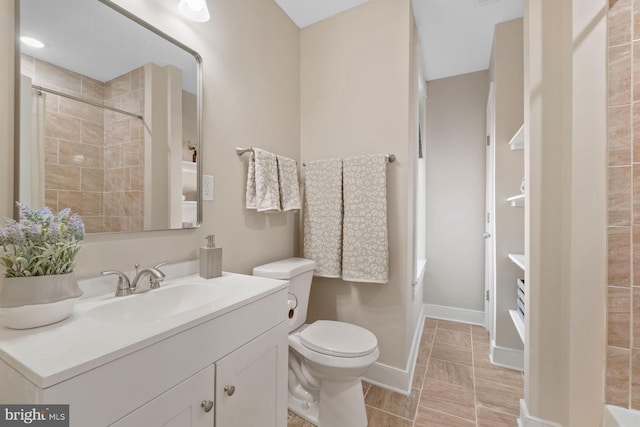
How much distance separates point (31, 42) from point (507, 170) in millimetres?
2602

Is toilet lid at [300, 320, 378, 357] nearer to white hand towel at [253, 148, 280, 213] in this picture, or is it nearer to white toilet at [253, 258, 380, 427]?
white toilet at [253, 258, 380, 427]

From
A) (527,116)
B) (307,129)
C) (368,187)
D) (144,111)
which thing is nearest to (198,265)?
(144,111)

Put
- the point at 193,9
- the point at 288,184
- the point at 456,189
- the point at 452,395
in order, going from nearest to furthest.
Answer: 1. the point at 193,9
2. the point at 452,395
3. the point at 288,184
4. the point at 456,189

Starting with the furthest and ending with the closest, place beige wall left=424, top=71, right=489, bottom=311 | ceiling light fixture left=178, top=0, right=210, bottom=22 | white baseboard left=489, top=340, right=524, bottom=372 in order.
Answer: beige wall left=424, top=71, right=489, bottom=311 → white baseboard left=489, top=340, right=524, bottom=372 → ceiling light fixture left=178, top=0, right=210, bottom=22

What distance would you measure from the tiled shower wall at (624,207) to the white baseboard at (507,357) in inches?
40.3

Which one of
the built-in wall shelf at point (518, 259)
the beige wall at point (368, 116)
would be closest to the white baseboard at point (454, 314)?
the built-in wall shelf at point (518, 259)

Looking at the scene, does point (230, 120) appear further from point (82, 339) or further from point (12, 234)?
point (82, 339)

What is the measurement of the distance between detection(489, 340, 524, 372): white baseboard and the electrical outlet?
89.9 inches

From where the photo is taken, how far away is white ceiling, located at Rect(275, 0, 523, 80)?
5.98ft

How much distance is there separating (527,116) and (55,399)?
1917 mm

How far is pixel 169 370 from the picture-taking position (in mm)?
666

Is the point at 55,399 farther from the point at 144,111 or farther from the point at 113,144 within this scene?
the point at 144,111

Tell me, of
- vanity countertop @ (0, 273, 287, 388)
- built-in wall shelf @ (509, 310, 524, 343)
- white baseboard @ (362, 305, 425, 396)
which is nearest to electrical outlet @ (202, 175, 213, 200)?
vanity countertop @ (0, 273, 287, 388)

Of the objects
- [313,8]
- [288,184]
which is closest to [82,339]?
[288,184]
